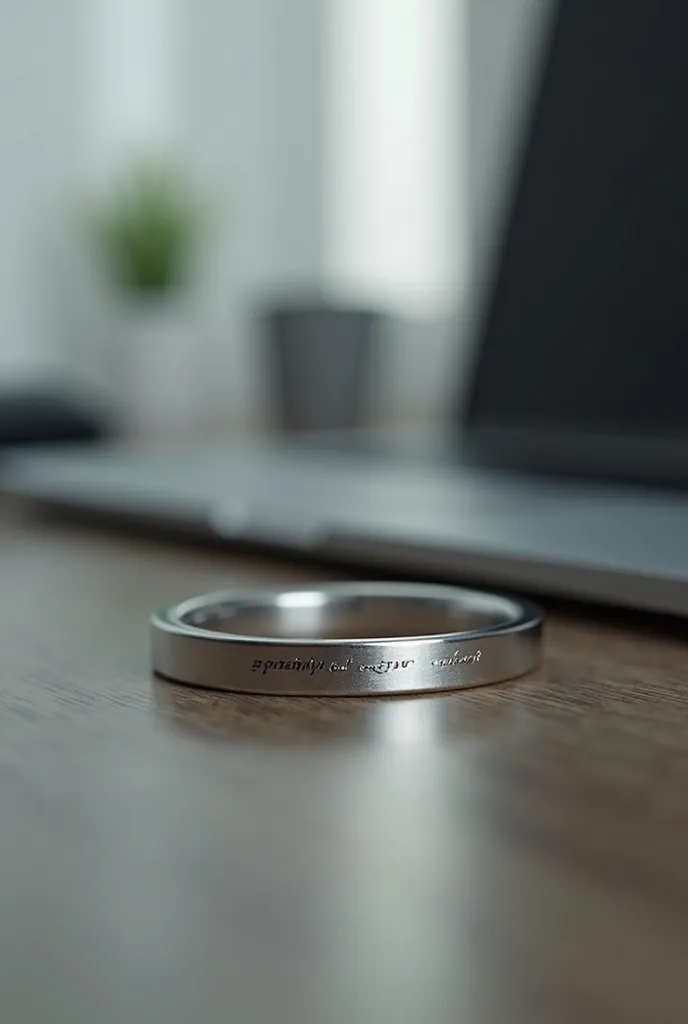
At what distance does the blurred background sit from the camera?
1.99 metres

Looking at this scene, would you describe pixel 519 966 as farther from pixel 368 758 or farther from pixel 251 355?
pixel 251 355

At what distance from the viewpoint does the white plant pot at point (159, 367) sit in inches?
75.6

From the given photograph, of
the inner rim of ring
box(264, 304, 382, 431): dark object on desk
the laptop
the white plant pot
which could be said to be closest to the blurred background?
the white plant pot

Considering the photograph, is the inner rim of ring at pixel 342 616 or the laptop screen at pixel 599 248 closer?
the inner rim of ring at pixel 342 616

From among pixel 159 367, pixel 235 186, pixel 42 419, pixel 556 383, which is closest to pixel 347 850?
pixel 556 383

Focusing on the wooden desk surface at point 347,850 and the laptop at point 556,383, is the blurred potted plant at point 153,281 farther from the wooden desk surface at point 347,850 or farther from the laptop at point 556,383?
the wooden desk surface at point 347,850

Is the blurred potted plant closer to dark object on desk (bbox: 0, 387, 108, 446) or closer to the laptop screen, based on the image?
dark object on desk (bbox: 0, 387, 108, 446)

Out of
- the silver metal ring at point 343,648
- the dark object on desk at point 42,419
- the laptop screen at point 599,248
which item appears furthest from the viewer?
the dark object on desk at point 42,419

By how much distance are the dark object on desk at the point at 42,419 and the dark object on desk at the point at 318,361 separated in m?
0.37

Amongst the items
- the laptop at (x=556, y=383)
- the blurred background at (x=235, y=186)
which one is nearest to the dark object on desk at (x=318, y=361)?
the blurred background at (x=235, y=186)

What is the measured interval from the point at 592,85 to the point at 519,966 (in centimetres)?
65

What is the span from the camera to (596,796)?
268 millimetres

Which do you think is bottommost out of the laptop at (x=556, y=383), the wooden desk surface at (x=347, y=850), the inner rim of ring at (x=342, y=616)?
the wooden desk surface at (x=347, y=850)

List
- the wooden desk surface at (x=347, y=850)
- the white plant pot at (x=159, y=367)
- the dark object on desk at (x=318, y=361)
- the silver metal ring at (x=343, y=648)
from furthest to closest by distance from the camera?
the white plant pot at (x=159, y=367) → the dark object on desk at (x=318, y=361) → the silver metal ring at (x=343, y=648) → the wooden desk surface at (x=347, y=850)
